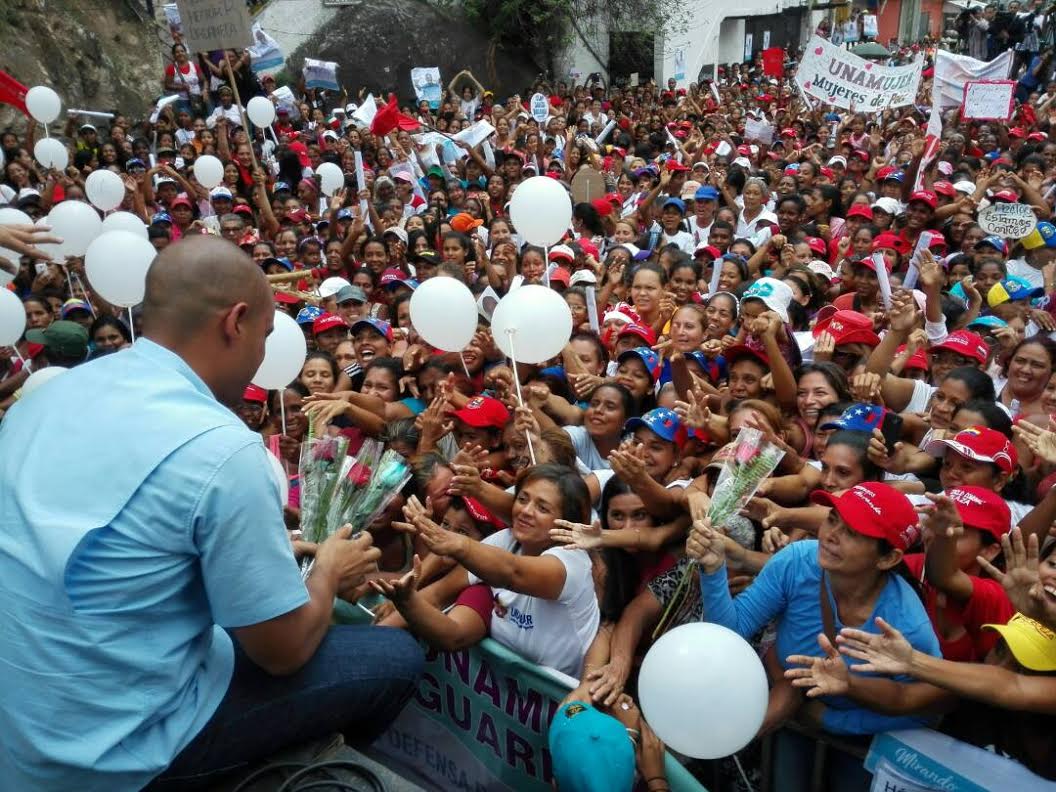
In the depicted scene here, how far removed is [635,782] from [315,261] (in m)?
7.25

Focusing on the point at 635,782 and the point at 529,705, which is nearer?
the point at 635,782

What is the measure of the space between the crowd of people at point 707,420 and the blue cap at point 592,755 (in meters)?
0.01

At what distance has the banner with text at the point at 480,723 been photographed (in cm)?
270

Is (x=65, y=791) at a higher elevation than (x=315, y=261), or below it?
higher

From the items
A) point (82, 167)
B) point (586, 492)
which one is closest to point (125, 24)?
point (82, 167)

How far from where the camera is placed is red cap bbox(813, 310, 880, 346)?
5.00m

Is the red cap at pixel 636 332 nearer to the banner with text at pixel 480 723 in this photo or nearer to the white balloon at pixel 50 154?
the banner with text at pixel 480 723

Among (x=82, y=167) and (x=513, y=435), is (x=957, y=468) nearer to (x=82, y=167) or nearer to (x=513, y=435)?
(x=513, y=435)

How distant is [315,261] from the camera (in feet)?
28.7

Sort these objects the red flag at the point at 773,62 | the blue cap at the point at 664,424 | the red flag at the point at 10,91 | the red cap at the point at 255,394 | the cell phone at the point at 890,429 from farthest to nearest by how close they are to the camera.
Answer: the red flag at the point at 773,62
the red flag at the point at 10,91
the red cap at the point at 255,394
the blue cap at the point at 664,424
the cell phone at the point at 890,429

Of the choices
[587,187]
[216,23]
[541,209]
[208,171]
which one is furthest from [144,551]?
[216,23]

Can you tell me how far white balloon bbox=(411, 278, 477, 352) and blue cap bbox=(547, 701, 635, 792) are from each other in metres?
2.65

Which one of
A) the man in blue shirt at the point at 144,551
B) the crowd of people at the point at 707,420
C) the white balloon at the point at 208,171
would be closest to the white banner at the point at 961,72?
the crowd of people at the point at 707,420

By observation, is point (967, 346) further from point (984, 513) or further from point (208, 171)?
point (208, 171)
